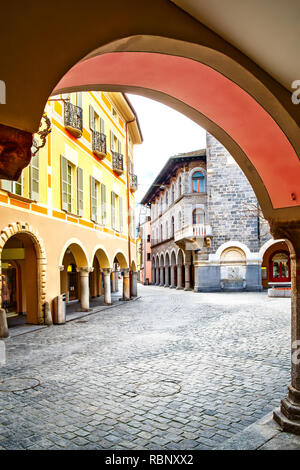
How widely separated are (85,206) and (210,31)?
13902mm

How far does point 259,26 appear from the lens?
260 centimetres

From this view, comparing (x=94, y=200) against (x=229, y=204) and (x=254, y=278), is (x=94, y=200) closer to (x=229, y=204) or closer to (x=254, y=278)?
(x=229, y=204)

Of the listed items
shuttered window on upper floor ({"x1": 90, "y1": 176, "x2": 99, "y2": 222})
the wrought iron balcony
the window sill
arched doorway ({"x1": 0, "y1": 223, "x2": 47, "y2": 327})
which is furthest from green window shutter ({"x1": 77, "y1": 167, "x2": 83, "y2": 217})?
the wrought iron balcony

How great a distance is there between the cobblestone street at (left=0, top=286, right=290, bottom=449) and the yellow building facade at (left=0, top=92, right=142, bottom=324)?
2.91 metres

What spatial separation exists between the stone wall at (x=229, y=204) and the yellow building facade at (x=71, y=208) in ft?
24.7

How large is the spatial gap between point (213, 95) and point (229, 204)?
26.5 m

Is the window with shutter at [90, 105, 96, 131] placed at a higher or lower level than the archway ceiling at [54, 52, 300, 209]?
higher

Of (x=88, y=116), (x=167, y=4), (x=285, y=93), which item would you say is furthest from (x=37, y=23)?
(x=88, y=116)

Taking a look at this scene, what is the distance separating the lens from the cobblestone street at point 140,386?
422 cm

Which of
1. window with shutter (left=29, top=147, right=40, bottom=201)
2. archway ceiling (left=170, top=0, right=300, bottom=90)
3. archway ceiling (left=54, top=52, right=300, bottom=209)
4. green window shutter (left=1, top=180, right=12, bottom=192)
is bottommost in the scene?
archway ceiling (left=54, top=52, right=300, bottom=209)

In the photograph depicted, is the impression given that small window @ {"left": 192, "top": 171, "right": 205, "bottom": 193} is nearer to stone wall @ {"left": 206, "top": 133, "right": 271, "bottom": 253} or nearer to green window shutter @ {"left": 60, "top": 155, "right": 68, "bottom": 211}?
stone wall @ {"left": 206, "top": 133, "right": 271, "bottom": 253}

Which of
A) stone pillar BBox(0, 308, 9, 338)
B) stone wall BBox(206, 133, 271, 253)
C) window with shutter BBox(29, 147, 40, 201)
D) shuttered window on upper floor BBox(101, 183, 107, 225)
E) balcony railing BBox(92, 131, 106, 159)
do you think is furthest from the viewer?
stone wall BBox(206, 133, 271, 253)

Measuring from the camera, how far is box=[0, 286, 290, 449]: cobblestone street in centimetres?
422

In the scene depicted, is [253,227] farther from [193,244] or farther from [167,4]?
[167,4]
